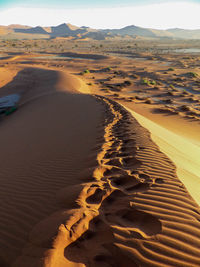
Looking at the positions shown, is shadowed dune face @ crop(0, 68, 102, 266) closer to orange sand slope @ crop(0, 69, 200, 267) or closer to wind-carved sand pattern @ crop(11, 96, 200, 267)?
orange sand slope @ crop(0, 69, 200, 267)

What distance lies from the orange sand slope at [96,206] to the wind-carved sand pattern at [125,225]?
0.04ft

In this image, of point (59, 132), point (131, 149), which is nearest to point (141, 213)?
point (131, 149)

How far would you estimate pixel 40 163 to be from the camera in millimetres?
5223

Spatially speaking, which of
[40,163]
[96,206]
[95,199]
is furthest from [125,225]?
[40,163]

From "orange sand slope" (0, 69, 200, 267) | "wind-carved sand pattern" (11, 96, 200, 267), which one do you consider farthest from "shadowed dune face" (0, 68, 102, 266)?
"wind-carved sand pattern" (11, 96, 200, 267)

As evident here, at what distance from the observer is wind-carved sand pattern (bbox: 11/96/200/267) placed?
2.23 meters

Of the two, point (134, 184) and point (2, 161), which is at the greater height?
point (134, 184)

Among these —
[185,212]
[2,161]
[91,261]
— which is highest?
[185,212]

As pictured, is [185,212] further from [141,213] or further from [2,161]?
[2,161]

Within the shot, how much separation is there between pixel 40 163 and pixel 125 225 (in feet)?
10.7

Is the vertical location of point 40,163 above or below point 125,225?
below

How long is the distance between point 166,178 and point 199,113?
38.2ft

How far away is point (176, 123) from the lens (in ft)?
39.2

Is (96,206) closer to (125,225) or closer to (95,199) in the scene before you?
(95,199)
